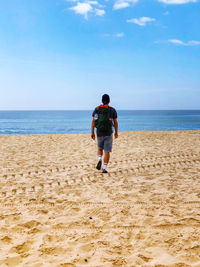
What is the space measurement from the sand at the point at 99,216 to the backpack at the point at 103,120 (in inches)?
48.3

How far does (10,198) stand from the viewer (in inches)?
172

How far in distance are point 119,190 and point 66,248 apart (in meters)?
2.23

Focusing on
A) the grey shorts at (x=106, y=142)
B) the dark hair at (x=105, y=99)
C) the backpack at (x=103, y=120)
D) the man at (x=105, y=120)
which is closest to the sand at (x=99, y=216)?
the grey shorts at (x=106, y=142)

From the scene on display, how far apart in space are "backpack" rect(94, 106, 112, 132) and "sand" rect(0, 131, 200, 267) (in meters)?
1.23

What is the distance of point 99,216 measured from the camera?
362 centimetres

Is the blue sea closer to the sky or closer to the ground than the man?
closer to the ground

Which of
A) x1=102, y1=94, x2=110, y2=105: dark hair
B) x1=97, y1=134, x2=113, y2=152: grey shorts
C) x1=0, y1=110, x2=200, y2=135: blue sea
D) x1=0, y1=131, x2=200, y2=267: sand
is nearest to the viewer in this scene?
x1=0, y1=131, x2=200, y2=267: sand

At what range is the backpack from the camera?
586 centimetres

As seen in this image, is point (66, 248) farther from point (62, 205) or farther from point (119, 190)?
point (119, 190)

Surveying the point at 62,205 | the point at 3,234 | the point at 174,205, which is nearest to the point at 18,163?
the point at 62,205

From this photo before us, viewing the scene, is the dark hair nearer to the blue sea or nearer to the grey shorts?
the grey shorts

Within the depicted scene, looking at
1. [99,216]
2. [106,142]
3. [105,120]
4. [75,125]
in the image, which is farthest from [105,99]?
[75,125]

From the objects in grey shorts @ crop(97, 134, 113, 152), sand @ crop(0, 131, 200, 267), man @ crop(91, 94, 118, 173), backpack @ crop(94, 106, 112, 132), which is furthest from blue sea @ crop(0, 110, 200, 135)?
sand @ crop(0, 131, 200, 267)

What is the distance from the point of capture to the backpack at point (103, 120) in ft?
19.2
